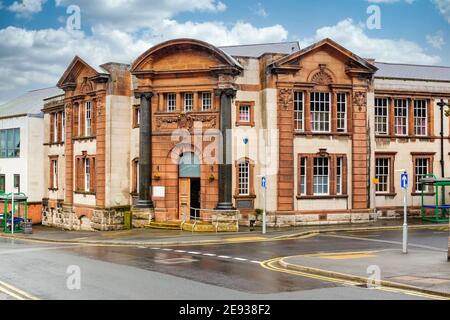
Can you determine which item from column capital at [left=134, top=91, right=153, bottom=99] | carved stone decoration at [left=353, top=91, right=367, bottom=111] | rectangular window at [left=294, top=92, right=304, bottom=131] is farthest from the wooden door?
carved stone decoration at [left=353, top=91, right=367, bottom=111]

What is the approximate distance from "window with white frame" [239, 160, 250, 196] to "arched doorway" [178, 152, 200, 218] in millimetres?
2426

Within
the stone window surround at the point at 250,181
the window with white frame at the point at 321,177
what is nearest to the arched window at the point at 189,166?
the stone window surround at the point at 250,181

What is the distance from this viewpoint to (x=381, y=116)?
128ft

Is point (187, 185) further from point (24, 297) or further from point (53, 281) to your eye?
point (24, 297)

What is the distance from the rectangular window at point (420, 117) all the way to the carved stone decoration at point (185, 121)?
1385 centimetres

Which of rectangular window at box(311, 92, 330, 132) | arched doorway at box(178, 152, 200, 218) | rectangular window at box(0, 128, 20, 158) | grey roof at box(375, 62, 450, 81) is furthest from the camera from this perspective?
rectangular window at box(0, 128, 20, 158)

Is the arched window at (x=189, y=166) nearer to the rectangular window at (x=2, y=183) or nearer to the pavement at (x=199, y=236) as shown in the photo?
the pavement at (x=199, y=236)

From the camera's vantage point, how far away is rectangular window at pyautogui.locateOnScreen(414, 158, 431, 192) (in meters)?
39.8

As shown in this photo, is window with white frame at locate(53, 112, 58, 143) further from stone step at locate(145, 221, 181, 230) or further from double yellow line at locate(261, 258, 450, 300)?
double yellow line at locate(261, 258, 450, 300)

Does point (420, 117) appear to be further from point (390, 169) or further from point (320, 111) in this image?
point (320, 111)

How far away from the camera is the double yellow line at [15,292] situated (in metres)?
13.9

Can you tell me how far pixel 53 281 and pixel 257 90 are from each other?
21207 millimetres

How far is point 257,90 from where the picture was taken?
116 ft

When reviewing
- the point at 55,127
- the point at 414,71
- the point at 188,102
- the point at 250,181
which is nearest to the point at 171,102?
the point at 188,102
